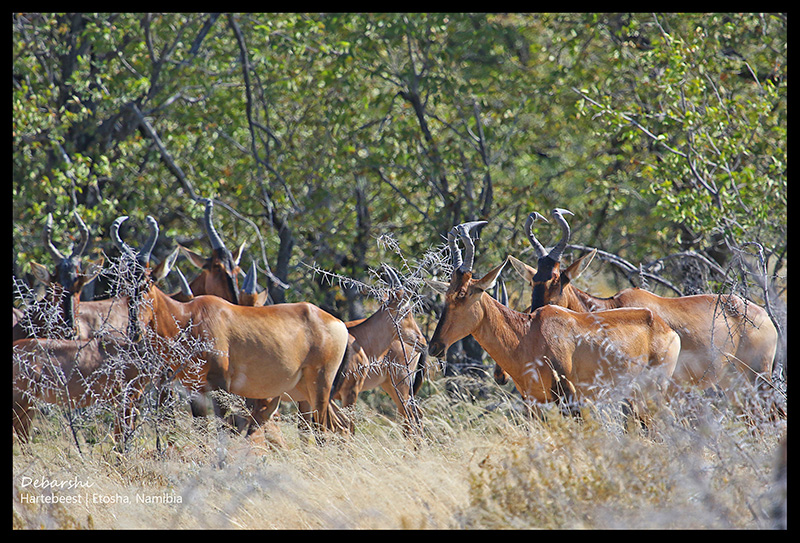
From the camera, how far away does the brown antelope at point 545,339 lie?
725 centimetres

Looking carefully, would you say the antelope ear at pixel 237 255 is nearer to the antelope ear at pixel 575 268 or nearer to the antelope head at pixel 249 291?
the antelope head at pixel 249 291

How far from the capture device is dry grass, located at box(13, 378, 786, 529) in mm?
5285

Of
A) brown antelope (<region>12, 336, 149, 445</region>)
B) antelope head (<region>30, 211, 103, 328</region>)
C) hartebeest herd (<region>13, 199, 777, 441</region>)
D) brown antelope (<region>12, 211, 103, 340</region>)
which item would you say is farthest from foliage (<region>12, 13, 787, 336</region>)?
brown antelope (<region>12, 336, 149, 445</region>)

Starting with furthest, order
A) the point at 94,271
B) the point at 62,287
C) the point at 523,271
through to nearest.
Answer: the point at 94,271 < the point at 523,271 < the point at 62,287

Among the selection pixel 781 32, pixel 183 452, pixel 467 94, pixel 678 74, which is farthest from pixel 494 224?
pixel 183 452

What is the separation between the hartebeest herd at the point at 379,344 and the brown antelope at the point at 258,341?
1 cm

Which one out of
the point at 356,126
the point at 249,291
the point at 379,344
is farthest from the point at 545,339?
the point at 356,126

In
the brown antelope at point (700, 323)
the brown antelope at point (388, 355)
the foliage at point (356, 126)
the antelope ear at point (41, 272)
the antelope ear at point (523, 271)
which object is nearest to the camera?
the brown antelope at point (700, 323)

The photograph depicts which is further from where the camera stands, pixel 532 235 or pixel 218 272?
pixel 218 272

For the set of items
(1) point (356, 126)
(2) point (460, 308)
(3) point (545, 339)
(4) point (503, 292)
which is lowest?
(4) point (503, 292)

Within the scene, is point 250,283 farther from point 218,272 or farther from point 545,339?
point 545,339

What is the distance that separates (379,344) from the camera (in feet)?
29.2

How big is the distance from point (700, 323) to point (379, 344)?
3.26m

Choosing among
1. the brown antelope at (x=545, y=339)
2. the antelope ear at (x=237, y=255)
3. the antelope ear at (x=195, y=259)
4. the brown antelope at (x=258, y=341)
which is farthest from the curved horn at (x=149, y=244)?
Result: the brown antelope at (x=545, y=339)
